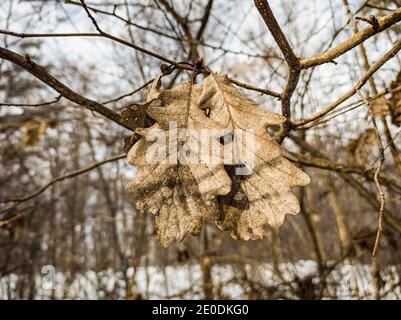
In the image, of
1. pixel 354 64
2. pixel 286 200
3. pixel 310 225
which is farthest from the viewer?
pixel 310 225

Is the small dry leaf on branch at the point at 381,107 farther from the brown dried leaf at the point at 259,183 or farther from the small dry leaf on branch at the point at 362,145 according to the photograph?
the brown dried leaf at the point at 259,183

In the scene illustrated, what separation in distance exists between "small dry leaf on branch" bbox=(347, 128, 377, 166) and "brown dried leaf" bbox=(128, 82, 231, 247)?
1.47m

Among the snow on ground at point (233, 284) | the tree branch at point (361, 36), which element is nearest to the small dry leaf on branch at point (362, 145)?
the snow on ground at point (233, 284)

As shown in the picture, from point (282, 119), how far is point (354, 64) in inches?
80.5

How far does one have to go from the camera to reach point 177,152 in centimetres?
93

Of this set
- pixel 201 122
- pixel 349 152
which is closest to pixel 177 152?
pixel 201 122

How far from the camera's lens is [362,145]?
2100 millimetres

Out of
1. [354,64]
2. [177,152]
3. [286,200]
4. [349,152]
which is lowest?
[286,200]

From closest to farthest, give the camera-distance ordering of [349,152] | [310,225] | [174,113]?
[174,113]
[349,152]
[310,225]

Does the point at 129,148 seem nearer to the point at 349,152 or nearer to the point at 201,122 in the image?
the point at 201,122
